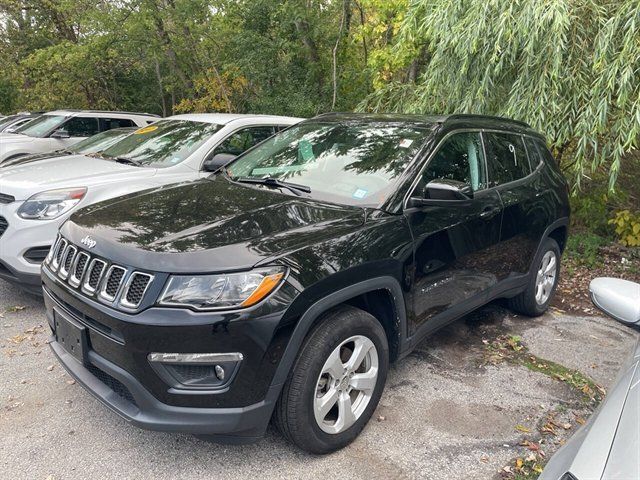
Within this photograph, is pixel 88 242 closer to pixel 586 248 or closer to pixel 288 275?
pixel 288 275

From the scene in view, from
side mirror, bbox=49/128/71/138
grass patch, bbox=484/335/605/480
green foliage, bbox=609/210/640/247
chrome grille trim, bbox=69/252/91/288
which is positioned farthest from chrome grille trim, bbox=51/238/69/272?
side mirror, bbox=49/128/71/138

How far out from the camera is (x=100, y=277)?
237cm

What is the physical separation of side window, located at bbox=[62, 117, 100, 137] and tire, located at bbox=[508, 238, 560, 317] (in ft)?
27.7

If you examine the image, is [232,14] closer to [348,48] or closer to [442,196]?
[348,48]

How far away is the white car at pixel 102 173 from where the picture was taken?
3906 mm

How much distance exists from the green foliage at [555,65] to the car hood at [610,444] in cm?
385

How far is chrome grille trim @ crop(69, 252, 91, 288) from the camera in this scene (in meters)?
2.48

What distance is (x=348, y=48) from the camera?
12.6 metres

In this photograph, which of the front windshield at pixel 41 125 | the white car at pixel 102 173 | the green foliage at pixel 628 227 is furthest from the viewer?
the front windshield at pixel 41 125

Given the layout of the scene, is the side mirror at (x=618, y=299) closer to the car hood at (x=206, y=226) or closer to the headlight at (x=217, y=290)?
the car hood at (x=206, y=226)

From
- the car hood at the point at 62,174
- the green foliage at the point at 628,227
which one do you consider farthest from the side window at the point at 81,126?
the green foliage at the point at 628,227

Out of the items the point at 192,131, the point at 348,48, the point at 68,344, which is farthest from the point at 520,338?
the point at 348,48

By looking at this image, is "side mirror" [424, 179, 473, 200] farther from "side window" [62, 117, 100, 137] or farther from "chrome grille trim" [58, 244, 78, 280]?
"side window" [62, 117, 100, 137]

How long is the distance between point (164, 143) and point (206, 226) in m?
3.31
